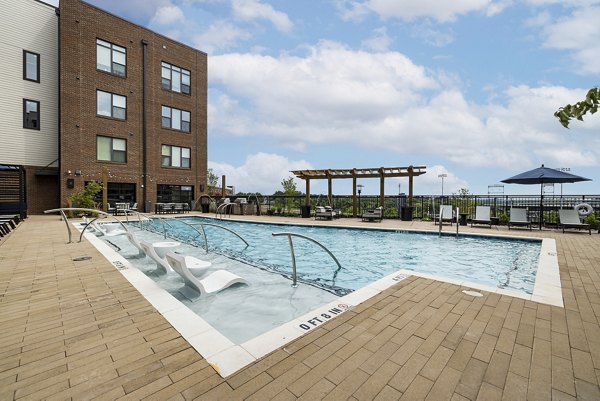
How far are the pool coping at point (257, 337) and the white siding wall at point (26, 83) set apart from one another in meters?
16.2

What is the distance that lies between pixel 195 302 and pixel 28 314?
1.61 meters

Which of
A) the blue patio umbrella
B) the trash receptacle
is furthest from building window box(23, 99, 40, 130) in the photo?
the blue patio umbrella

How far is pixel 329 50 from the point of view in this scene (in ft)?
37.2

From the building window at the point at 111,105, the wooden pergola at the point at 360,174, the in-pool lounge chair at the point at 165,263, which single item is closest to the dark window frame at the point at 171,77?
the building window at the point at 111,105

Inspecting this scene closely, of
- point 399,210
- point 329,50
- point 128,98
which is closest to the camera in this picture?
point 329,50

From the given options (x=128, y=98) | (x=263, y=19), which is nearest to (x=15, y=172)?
(x=128, y=98)

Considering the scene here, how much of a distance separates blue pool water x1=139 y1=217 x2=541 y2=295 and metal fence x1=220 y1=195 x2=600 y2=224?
4560 millimetres

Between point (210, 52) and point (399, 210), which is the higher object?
point (210, 52)

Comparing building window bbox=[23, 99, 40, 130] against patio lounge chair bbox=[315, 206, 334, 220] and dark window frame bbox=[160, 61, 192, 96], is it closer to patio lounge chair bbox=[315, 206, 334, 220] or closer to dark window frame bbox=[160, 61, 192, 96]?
dark window frame bbox=[160, 61, 192, 96]

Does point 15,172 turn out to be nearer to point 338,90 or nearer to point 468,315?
point 338,90

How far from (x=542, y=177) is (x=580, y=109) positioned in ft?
37.6

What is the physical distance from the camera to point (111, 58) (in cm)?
1744

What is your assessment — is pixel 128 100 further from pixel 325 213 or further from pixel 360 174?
pixel 360 174

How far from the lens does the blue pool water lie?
5.26 m
